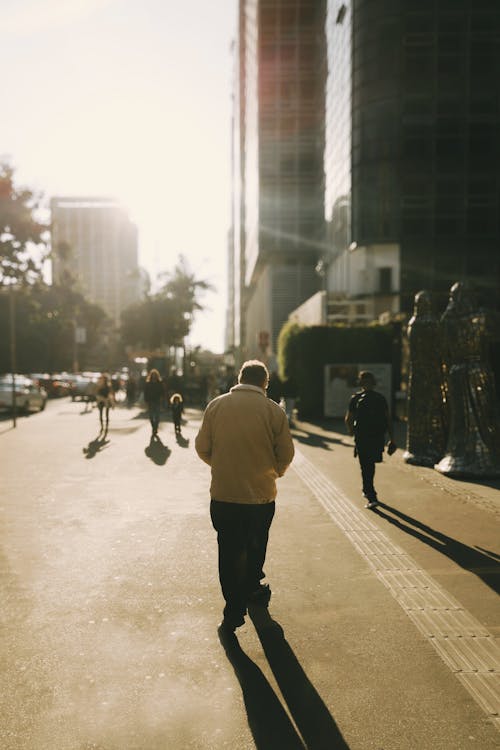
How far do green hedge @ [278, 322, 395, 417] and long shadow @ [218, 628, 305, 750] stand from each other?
63.6 feet

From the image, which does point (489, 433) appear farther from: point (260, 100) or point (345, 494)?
point (260, 100)

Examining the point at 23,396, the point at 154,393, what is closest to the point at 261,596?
the point at 154,393

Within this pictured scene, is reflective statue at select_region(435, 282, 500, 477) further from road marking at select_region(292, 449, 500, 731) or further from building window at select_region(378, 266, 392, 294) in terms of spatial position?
building window at select_region(378, 266, 392, 294)

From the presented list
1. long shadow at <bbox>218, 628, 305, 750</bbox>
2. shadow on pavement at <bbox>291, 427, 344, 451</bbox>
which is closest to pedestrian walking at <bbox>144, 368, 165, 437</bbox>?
shadow on pavement at <bbox>291, 427, 344, 451</bbox>

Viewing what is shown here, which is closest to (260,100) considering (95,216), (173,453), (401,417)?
(401,417)

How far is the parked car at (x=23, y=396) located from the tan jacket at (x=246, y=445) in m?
25.8

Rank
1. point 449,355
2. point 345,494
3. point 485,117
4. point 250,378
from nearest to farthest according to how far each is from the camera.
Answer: point 250,378 → point 345,494 → point 449,355 → point 485,117

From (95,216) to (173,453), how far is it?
7562 inches

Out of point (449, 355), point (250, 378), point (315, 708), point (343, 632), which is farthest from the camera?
point (449, 355)

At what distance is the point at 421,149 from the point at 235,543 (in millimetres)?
35277

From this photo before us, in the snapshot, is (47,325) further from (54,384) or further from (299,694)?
(299,694)

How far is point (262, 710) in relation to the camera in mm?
3758

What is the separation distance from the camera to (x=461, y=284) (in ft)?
39.5

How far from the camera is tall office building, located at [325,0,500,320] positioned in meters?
36.3
